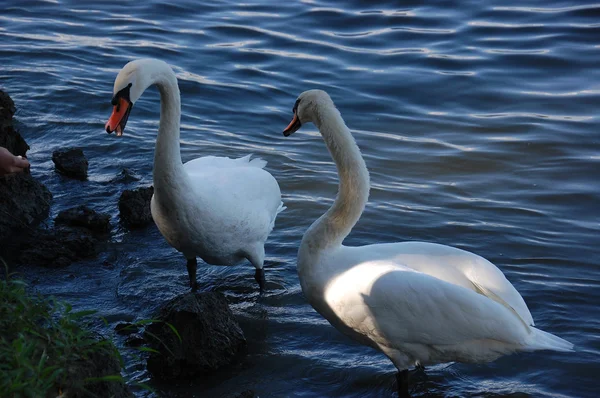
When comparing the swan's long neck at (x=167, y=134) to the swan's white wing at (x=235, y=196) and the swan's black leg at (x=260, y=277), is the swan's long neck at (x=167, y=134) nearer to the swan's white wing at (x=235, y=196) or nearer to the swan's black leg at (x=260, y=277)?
the swan's white wing at (x=235, y=196)

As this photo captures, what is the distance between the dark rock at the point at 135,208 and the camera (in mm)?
7070

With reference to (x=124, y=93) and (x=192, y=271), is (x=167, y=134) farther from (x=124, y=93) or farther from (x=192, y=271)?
(x=192, y=271)

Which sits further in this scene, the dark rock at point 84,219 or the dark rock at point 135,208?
the dark rock at point 135,208

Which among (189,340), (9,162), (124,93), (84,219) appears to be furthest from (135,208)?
(9,162)

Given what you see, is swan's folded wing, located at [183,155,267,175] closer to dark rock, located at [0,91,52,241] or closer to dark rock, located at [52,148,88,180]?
dark rock, located at [0,91,52,241]

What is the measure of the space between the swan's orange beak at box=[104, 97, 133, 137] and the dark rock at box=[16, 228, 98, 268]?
4.82 ft

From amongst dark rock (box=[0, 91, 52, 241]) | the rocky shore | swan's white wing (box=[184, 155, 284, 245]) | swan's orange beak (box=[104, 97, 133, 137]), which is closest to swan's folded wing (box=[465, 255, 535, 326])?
the rocky shore

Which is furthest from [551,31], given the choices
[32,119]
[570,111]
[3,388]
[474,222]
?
[3,388]

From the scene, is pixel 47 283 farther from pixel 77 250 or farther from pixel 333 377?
pixel 333 377

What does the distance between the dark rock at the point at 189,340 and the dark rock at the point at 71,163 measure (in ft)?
10.5

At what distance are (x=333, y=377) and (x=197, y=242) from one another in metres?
1.31

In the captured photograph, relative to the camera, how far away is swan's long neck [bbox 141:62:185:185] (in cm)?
548

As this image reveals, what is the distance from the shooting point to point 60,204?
7391mm

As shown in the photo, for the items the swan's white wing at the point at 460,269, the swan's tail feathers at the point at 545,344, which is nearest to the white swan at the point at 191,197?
the swan's white wing at the point at 460,269
